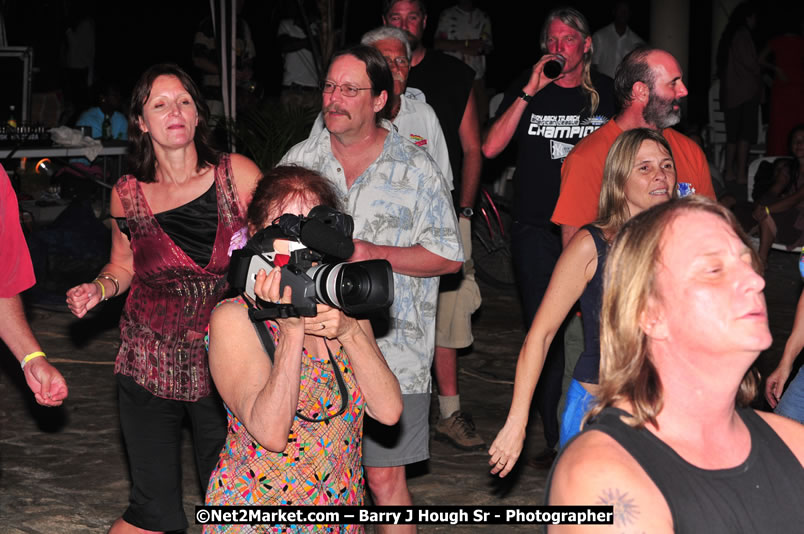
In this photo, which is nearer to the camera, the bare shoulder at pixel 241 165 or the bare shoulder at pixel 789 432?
the bare shoulder at pixel 789 432

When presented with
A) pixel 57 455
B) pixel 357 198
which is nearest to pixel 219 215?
pixel 357 198

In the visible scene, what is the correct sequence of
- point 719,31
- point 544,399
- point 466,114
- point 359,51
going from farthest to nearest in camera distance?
point 719,31 → point 466,114 → point 544,399 → point 359,51

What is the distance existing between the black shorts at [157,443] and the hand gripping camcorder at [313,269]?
1250 mm

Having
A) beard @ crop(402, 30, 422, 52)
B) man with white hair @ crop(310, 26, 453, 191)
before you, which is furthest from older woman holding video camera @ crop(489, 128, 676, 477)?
beard @ crop(402, 30, 422, 52)

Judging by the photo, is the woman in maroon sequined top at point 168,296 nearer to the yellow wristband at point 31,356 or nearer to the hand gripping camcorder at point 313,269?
the yellow wristband at point 31,356

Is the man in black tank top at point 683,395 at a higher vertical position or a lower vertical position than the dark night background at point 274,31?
lower

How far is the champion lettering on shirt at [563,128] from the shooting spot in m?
5.46

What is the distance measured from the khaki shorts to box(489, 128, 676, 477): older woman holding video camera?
1990 millimetres

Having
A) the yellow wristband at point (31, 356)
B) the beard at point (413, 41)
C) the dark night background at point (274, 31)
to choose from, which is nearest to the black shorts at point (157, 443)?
the yellow wristband at point (31, 356)

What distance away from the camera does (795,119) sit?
44.2 feet

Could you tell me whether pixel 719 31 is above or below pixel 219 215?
above

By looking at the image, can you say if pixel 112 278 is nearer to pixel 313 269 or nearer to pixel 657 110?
pixel 313 269

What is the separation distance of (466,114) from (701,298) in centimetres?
393

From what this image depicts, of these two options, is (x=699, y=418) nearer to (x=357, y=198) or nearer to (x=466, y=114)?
(x=357, y=198)
